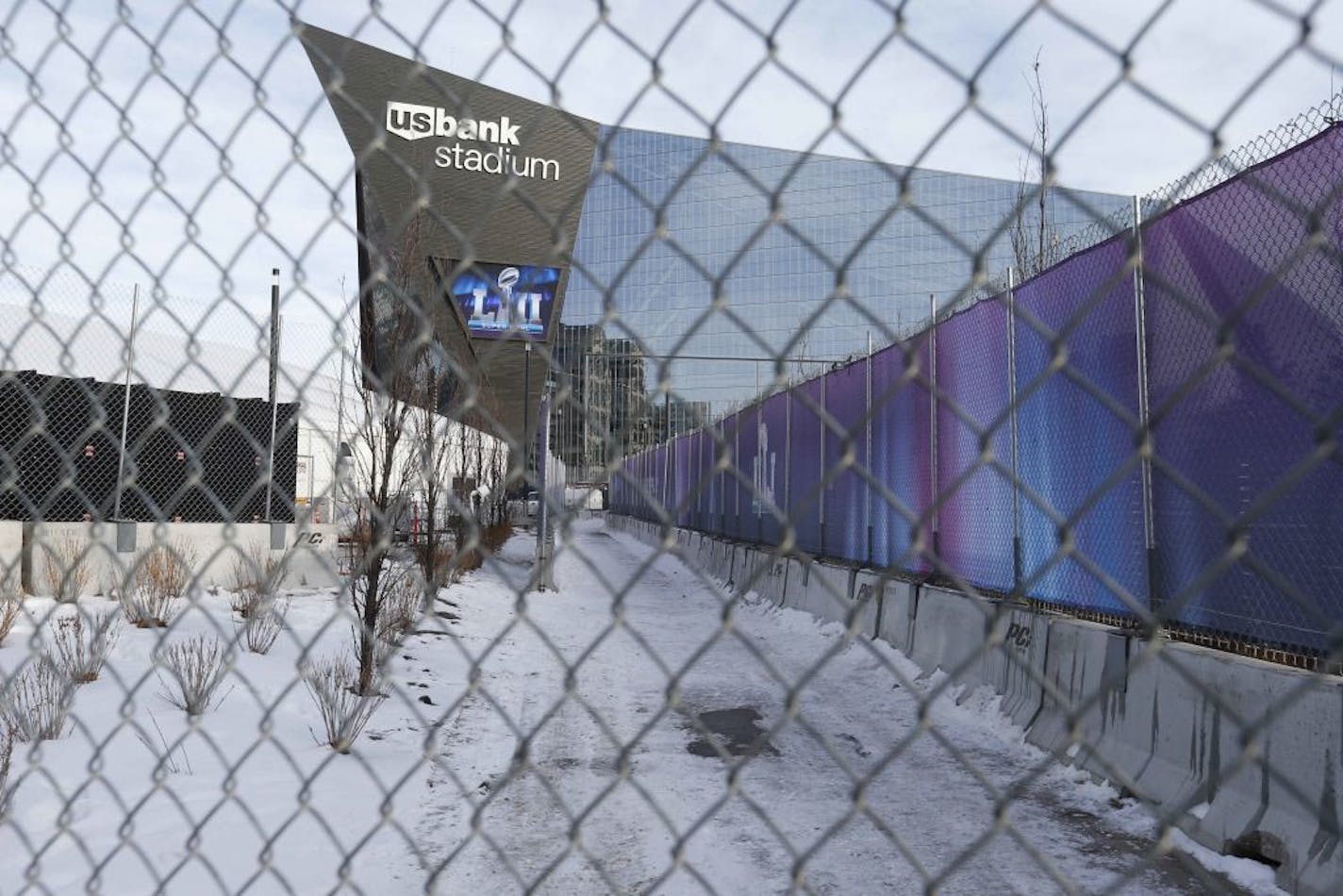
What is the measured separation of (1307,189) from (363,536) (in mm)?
6916

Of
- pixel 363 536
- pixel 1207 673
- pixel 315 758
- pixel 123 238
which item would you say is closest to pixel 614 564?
pixel 363 536

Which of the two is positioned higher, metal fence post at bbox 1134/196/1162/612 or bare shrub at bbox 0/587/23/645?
metal fence post at bbox 1134/196/1162/612

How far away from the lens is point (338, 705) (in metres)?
6.14

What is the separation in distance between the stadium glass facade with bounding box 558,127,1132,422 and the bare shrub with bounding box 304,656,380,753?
9.24ft

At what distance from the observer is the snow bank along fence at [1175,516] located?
3.66 meters

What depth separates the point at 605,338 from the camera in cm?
189

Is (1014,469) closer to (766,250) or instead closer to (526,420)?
(526,420)

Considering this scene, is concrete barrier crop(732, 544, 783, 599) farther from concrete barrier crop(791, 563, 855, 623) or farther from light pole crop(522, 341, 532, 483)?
light pole crop(522, 341, 532, 483)

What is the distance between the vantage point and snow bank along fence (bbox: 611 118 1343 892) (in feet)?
12.0

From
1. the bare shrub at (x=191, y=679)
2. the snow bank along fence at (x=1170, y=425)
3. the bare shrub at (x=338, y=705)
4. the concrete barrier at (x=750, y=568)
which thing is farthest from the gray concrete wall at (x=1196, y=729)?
the concrete barrier at (x=750, y=568)

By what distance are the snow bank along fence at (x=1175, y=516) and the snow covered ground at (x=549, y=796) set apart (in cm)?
34

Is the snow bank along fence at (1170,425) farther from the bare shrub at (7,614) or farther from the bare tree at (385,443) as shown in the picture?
the bare shrub at (7,614)

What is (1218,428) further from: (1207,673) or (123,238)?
(123,238)

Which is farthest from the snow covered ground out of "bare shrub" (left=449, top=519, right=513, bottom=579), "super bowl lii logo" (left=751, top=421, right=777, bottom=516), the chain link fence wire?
"super bowl lii logo" (left=751, top=421, right=777, bottom=516)
